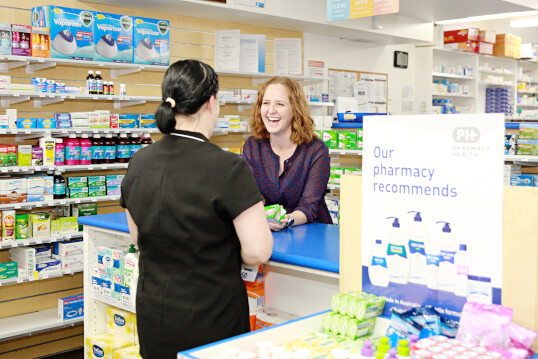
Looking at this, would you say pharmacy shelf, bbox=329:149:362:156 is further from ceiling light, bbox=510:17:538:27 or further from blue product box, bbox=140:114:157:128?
ceiling light, bbox=510:17:538:27

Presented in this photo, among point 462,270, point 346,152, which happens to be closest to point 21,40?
point 346,152

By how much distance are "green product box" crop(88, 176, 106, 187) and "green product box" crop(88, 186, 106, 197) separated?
0.03m

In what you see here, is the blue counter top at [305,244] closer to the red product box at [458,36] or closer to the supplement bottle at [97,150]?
the supplement bottle at [97,150]

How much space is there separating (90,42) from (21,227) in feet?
5.59

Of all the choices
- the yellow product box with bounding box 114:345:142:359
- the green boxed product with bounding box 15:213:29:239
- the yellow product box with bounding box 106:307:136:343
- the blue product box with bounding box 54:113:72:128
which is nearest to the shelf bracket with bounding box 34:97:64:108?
the blue product box with bounding box 54:113:72:128

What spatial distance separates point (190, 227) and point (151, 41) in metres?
4.06

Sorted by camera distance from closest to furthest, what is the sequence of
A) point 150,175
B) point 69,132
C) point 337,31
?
point 150,175 → point 69,132 → point 337,31

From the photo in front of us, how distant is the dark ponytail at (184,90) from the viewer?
1.89 m

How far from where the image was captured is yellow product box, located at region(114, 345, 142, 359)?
3045 millimetres

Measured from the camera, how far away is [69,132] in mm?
4961

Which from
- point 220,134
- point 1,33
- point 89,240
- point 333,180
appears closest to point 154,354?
point 89,240

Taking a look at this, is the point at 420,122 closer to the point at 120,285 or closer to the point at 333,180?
the point at 120,285

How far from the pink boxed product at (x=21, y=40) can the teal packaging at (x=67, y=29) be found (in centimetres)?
18

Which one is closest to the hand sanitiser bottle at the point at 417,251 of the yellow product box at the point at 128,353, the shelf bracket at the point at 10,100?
the yellow product box at the point at 128,353
